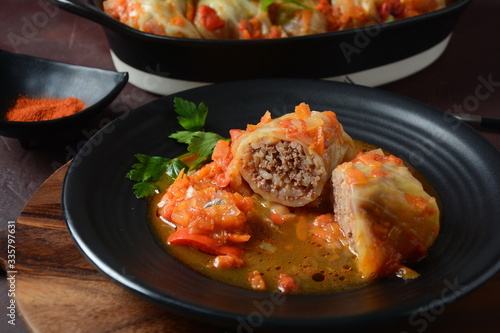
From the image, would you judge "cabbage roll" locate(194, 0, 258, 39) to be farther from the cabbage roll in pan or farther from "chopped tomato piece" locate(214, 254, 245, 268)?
"chopped tomato piece" locate(214, 254, 245, 268)

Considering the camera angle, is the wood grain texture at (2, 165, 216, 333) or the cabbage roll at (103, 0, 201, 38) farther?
the cabbage roll at (103, 0, 201, 38)

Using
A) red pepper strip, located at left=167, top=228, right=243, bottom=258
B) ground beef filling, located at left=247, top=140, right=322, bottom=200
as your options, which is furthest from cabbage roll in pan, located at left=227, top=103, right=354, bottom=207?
red pepper strip, located at left=167, top=228, right=243, bottom=258

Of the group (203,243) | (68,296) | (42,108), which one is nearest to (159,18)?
(42,108)

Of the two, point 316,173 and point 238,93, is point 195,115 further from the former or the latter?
point 316,173

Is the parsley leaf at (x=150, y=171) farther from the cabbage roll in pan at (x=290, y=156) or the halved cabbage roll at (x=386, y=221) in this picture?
the halved cabbage roll at (x=386, y=221)

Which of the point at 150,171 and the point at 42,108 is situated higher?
the point at 150,171

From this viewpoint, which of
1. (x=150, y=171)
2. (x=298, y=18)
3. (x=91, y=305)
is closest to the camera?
(x=91, y=305)

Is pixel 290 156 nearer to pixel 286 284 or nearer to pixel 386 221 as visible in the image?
pixel 386 221
